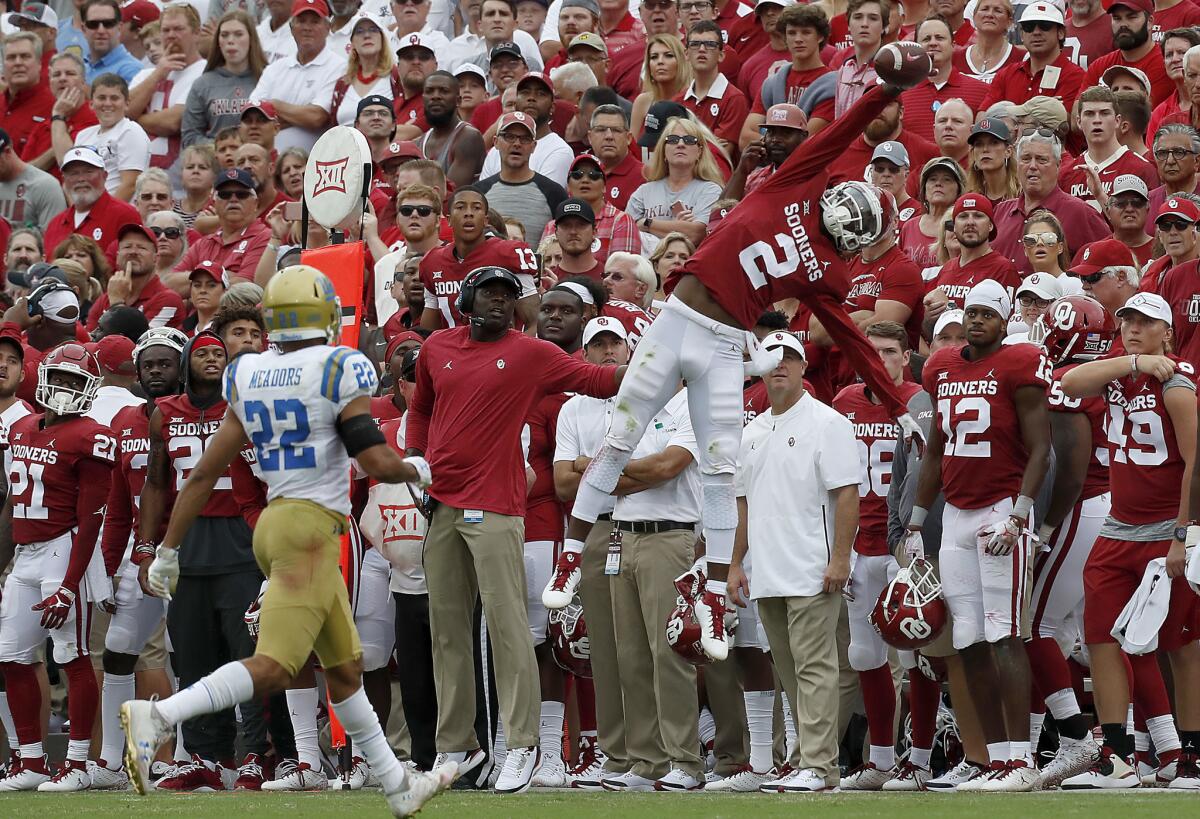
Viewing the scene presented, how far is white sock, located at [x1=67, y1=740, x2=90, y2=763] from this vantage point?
10617 millimetres

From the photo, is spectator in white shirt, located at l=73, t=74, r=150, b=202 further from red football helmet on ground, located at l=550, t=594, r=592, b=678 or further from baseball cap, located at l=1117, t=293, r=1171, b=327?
baseball cap, located at l=1117, t=293, r=1171, b=327

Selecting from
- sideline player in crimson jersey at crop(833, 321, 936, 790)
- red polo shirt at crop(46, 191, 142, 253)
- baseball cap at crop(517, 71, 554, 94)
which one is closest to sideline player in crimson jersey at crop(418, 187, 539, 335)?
sideline player in crimson jersey at crop(833, 321, 936, 790)

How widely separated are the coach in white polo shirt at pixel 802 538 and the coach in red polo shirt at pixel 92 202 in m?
7.61

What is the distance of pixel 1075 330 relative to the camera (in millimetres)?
9703

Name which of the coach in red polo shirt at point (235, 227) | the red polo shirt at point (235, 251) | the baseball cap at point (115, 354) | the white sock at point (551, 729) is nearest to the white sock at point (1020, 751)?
the white sock at point (551, 729)

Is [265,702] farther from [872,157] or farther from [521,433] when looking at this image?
[872,157]

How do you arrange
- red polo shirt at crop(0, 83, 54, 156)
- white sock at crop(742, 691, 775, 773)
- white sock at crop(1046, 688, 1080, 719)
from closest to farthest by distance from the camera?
white sock at crop(1046, 688, 1080, 719) < white sock at crop(742, 691, 775, 773) < red polo shirt at crop(0, 83, 54, 156)

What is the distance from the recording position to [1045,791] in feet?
28.5

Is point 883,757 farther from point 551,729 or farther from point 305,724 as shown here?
point 305,724

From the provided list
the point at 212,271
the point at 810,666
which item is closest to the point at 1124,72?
the point at 810,666

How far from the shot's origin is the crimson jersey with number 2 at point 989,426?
29.7 feet

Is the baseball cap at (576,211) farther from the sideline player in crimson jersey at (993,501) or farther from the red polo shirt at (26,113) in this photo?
the red polo shirt at (26,113)

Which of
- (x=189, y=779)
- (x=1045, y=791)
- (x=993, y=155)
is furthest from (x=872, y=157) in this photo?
(x=189, y=779)

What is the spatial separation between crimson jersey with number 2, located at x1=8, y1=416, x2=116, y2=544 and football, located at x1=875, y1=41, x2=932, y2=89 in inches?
209
